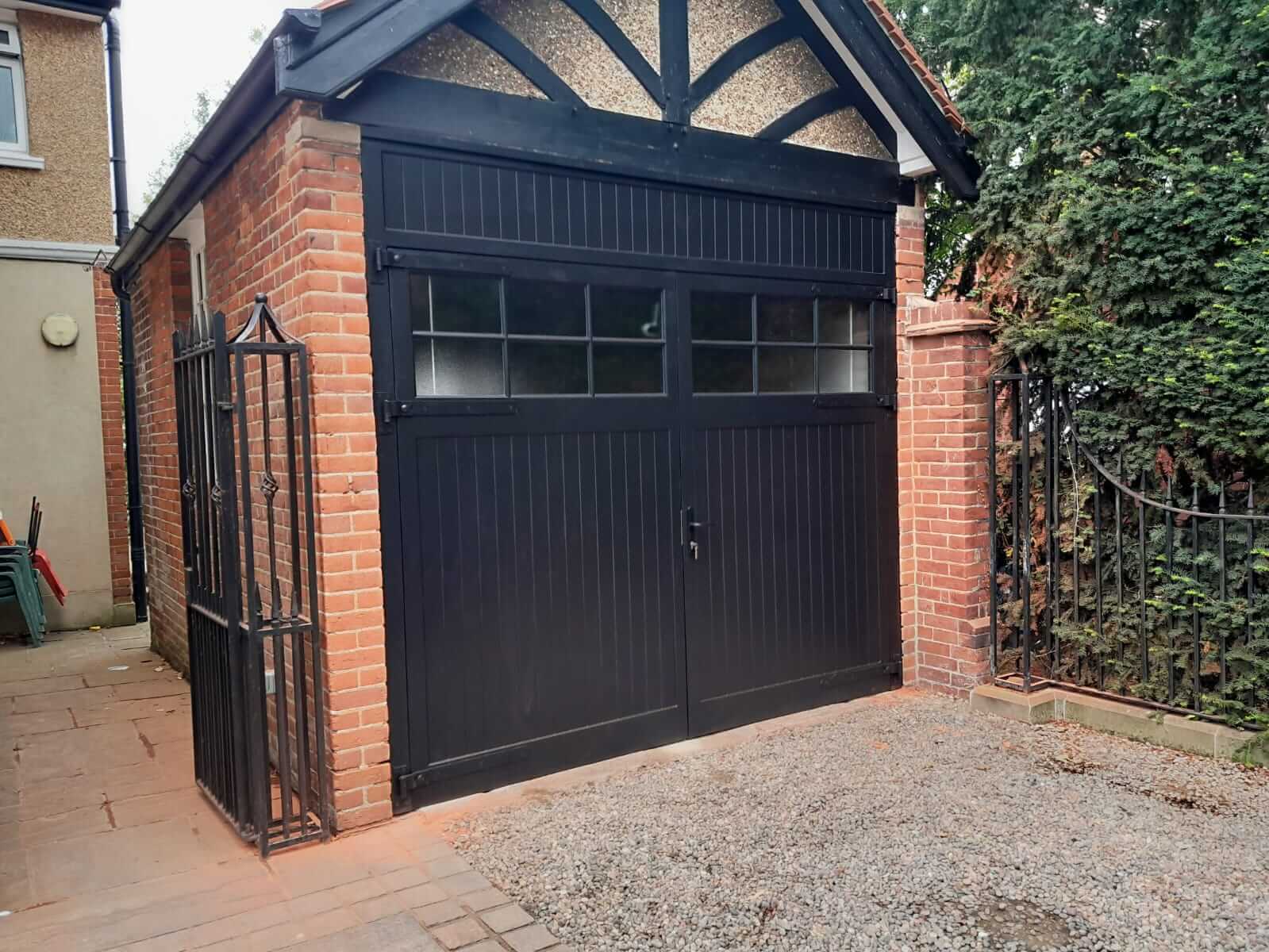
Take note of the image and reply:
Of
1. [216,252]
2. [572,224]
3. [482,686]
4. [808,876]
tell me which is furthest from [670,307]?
[808,876]

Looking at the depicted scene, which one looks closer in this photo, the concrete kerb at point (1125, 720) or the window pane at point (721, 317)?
the concrete kerb at point (1125, 720)

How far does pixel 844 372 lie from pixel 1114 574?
70.4 inches

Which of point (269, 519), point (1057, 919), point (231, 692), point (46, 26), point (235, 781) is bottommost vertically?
point (1057, 919)

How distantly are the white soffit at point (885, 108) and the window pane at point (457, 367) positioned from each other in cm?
259

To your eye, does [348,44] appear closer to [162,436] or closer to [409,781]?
[409,781]

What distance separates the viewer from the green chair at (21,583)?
7820 mm

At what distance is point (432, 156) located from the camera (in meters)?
4.09

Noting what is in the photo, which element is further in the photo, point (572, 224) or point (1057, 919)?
point (572, 224)

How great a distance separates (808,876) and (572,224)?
296 cm

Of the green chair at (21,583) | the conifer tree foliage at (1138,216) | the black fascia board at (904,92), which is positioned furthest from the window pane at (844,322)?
the green chair at (21,583)

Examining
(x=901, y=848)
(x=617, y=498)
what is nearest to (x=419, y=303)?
(x=617, y=498)

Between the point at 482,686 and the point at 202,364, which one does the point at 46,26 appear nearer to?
the point at 202,364

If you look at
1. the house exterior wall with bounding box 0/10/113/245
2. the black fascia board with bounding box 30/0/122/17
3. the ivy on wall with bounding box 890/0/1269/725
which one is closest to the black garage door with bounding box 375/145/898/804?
the ivy on wall with bounding box 890/0/1269/725

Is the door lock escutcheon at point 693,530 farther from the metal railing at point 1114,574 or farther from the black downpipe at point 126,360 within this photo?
the black downpipe at point 126,360
